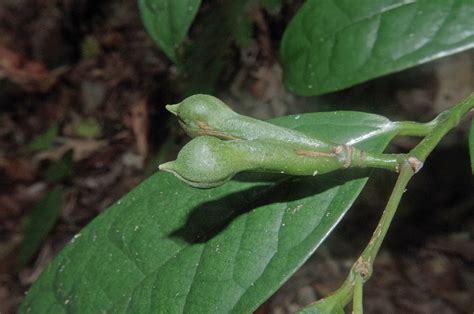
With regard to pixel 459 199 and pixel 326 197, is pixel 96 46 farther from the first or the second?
pixel 326 197

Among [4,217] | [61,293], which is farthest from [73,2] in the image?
[61,293]

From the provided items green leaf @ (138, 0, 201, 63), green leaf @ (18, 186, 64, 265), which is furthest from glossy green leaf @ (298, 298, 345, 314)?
green leaf @ (18, 186, 64, 265)

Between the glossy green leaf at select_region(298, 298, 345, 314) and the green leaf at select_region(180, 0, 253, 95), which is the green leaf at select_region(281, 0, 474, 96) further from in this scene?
the green leaf at select_region(180, 0, 253, 95)

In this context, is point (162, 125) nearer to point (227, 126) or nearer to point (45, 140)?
point (45, 140)

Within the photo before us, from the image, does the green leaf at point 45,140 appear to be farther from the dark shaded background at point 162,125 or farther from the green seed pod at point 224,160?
the green seed pod at point 224,160

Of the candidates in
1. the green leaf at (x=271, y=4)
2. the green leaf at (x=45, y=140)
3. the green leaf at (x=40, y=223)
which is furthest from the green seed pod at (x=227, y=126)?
the green leaf at (x=45, y=140)

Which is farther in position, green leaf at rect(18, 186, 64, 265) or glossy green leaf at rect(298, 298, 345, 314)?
green leaf at rect(18, 186, 64, 265)
